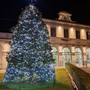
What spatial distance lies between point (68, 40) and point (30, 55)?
21.8 metres

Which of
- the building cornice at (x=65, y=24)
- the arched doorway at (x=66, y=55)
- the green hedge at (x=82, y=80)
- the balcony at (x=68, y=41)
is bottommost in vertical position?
the green hedge at (x=82, y=80)

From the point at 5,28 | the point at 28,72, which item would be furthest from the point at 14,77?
the point at 5,28

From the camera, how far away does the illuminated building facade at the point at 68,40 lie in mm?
33875

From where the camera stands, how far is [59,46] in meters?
34.2

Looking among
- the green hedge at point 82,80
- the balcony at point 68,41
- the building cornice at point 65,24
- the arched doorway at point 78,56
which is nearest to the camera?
the green hedge at point 82,80

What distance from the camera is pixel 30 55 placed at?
1430 cm

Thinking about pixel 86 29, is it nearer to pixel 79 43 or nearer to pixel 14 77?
pixel 79 43

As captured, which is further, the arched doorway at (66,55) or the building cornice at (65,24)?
the arched doorway at (66,55)

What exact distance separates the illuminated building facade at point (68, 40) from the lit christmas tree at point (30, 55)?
17761 mm

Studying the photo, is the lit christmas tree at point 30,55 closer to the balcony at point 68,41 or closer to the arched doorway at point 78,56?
the balcony at point 68,41

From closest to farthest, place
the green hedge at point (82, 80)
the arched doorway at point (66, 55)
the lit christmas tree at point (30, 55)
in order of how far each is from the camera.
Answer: the green hedge at point (82, 80), the lit christmas tree at point (30, 55), the arched doorway at point (66, 55)

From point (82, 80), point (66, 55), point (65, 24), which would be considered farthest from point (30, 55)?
point (65, 24)

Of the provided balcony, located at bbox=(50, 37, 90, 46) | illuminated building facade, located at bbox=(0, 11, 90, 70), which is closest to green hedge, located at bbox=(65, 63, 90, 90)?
illuminated building facade, located at bbox=(0, 11, 90, 70)

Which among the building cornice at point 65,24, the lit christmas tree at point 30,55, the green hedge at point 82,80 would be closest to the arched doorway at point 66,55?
the building cornice at point 65,24
